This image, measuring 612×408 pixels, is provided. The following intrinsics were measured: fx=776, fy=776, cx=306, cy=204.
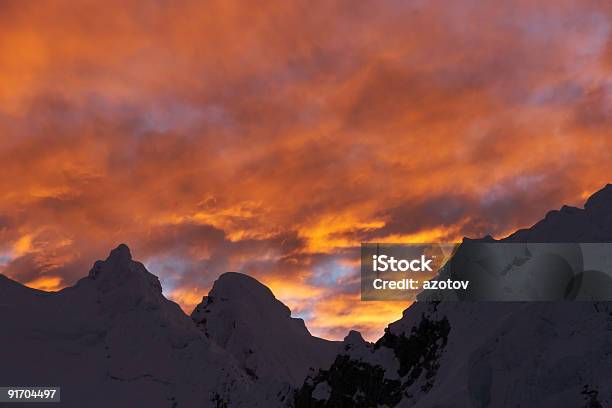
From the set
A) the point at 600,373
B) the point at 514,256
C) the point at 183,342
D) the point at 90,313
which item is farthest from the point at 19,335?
the point at 600,373

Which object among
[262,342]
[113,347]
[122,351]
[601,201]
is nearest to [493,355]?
[601,201]

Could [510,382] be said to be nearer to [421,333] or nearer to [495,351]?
[495,351]

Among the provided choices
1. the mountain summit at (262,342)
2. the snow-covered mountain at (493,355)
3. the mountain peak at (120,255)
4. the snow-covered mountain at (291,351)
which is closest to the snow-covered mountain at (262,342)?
the mountain summit at (262,342)

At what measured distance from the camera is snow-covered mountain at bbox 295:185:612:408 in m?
64.6

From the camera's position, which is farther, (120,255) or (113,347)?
(120,255)

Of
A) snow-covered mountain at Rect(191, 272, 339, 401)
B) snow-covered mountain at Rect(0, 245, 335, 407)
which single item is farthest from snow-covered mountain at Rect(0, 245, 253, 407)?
snow-covered mountain at Rect(191, 272, 339, 401)

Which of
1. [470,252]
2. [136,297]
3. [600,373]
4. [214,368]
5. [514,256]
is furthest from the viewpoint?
[136,297]

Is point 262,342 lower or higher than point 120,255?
lower

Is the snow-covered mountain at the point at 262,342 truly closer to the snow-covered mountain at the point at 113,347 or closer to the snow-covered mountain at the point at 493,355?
the snow-covered mountain at the point at 113,347

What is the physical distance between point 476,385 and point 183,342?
10202 centimetres

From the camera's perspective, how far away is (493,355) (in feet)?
226

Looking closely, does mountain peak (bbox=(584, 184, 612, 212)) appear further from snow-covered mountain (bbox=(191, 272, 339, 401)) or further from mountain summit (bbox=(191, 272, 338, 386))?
mountain summit (bbox=(191, 272, 338, 386))

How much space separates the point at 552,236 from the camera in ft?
265

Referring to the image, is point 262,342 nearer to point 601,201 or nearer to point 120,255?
point 120,255
